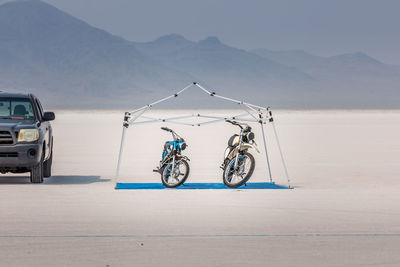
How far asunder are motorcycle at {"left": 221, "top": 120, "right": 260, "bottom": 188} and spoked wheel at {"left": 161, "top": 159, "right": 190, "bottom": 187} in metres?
0.74

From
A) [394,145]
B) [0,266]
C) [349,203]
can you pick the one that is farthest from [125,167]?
[394,145]

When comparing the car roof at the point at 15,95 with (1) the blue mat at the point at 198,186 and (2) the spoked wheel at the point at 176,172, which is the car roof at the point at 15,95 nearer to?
(1) the blue mat at the point at 198,186

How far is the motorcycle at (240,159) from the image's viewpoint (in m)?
13.5

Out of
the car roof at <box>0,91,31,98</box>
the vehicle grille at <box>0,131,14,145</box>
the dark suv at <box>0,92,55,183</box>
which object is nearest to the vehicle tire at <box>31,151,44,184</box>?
the dark suv at <box>0,92,55,183</box>

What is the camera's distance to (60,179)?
16188mm

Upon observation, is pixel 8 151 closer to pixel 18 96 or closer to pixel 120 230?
pixel 18 96

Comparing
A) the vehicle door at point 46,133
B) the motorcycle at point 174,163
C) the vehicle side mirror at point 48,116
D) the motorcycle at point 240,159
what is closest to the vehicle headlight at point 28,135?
the vehicle door at point 46,133

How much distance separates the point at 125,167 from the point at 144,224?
10.1m

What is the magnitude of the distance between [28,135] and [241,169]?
4276 mm

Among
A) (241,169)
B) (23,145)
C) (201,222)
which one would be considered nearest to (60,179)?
(23,145)

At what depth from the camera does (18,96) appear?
15859mm

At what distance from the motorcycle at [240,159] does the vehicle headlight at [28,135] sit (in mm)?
3846

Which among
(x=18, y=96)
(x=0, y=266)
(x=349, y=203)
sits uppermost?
(x=18, y=96)

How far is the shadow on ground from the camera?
15.4 m
